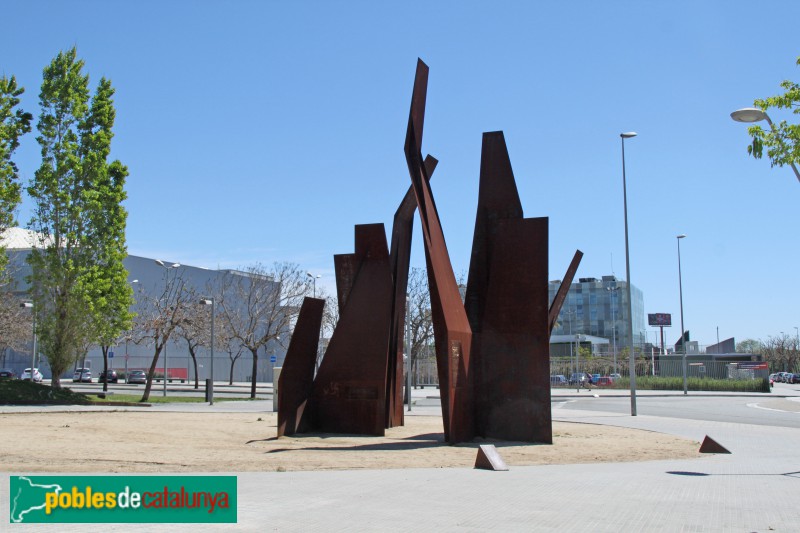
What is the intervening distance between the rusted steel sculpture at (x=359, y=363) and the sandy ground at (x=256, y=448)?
1.85 ft

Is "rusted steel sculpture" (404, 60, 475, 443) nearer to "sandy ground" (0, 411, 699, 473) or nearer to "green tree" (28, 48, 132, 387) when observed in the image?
"sandy ground" (0, 411, 699, 473)

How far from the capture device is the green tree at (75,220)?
104 feet

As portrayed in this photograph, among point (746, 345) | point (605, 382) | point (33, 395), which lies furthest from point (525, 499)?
point (746, 345)

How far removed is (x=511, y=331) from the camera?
49.5 ft

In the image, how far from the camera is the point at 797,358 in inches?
3551

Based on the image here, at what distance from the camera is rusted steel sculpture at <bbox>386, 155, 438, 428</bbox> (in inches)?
695

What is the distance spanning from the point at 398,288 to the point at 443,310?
3911mm

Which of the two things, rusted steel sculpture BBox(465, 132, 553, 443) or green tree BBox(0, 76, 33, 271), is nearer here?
rusted steel sculpture BBox(465, 132, 553, 443)

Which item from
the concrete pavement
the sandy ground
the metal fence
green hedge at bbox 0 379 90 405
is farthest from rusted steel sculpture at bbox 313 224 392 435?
the metal fence

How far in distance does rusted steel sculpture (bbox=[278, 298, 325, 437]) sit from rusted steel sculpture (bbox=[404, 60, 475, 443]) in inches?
117

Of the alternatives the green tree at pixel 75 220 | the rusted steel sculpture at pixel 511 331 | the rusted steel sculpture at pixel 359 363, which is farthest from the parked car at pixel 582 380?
the rusted steel sculpture at pixel 511 331

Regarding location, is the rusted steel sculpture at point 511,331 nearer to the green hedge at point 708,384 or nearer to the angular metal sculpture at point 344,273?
the angular metal sculpture at point 344,273

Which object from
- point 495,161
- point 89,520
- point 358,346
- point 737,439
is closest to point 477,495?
point 89,520

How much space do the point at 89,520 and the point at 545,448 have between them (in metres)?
9.42
